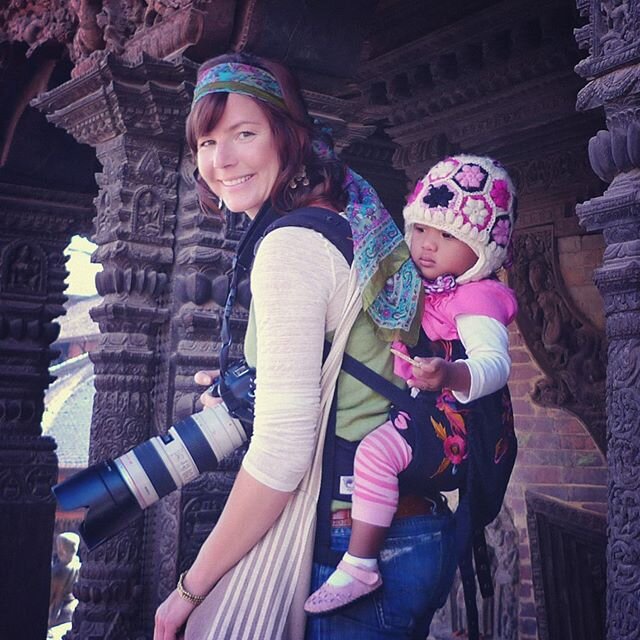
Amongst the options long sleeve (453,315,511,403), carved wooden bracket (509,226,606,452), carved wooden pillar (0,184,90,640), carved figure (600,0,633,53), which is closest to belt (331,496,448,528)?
Answer: long sleeve (453,315,511,403)

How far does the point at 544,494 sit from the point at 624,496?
2939mm

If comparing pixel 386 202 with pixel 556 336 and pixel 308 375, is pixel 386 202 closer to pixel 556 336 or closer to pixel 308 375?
pixel 556 336

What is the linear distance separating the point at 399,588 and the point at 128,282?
2091 millimetres

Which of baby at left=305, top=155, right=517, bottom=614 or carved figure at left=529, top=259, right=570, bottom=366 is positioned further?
carved figure at left=529, top=259, right=570, bottom=366

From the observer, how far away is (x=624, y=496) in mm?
2043

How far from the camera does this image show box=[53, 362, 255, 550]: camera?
6.71 ft

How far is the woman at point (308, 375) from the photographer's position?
1.93m

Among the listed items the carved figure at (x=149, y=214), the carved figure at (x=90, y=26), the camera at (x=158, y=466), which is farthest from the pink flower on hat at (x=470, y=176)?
the carved figure at (x=90, y=26)

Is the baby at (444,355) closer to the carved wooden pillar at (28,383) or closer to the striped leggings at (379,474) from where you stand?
the striped leggings at (379,474)

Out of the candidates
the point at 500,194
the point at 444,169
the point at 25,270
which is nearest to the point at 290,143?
the point at 444,169

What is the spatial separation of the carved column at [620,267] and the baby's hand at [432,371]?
1.46 feet

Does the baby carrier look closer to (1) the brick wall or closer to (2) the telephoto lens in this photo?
(2) the telephoto lens

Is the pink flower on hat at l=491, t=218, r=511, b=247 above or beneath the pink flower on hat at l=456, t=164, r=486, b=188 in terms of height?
beneath

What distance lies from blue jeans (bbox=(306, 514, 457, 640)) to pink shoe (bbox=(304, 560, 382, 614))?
0.08 ft
